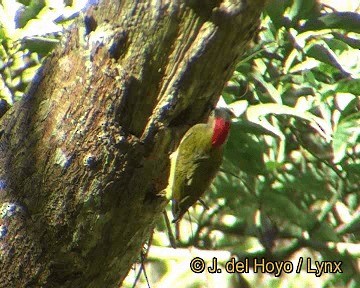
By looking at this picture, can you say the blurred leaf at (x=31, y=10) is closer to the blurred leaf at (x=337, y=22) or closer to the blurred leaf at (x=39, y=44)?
the blurred leaf at (x=39, y=44)

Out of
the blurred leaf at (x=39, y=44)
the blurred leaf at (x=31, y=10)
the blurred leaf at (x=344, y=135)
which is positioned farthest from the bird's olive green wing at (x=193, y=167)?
the blurred leaf at (x=31, y=10)

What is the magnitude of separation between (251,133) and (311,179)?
39 cm

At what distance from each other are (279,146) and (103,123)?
1.21 metres

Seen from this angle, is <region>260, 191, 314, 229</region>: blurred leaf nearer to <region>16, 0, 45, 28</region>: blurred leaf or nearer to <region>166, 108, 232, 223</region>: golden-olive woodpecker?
<region>16, 0, 45, 28</region>: blurred leaf

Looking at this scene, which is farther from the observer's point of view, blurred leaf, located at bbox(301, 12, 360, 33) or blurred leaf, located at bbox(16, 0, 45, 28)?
blurred leaf, located at bbox(16, 0, 45, 28)

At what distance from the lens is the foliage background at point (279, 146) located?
6.38 feet

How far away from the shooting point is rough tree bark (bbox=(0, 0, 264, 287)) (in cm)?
103

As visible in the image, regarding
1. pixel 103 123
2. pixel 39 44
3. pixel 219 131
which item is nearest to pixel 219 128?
pixel 219 131

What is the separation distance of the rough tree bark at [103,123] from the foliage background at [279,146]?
2.34ft

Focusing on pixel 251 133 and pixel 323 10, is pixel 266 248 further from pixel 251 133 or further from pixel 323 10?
pixel 323 10

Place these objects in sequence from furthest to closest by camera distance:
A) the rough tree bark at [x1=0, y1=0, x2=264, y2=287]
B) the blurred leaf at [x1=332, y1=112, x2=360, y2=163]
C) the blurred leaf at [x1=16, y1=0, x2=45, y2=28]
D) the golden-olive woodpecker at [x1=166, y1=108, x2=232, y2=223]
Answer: the blurred leaf at [x1=16, y1=0, x2=45, y2=28] → the blurred leaf at [x1=332, y1=112, x2=360, y2=163] → the golden-olive woodpecker at [x1=166, y1=108, x2=232, y2=223] → the rough tree bark at [x1=0, y1=0, x2=264, y2=287]

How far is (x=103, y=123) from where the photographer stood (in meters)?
1.05

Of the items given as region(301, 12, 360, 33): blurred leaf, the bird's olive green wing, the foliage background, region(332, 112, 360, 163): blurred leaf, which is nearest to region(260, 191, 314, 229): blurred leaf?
the foliage background

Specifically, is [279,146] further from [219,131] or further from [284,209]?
[219,131]
